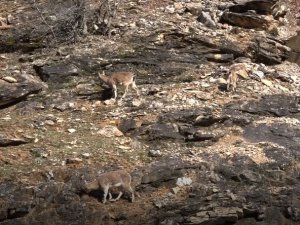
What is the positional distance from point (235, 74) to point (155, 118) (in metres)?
2.67

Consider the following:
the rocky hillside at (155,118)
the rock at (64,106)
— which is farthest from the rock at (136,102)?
the rock at (64,106)

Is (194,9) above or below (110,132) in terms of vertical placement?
above

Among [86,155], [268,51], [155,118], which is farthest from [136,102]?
[268,51]

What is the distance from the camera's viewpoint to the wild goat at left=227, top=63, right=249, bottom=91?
13.4 meters

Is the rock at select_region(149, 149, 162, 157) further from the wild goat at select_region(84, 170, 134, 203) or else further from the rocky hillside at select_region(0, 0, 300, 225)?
the wild goat at select_region(84, 170, 134, 203)

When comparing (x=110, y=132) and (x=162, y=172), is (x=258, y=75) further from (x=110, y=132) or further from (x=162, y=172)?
(x=162, y=172)

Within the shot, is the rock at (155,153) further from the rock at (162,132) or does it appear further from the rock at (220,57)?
the rock at (220,57)

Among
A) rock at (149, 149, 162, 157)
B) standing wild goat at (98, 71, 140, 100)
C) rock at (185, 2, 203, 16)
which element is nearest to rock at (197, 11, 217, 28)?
rock at (185, 2, 203, 16)

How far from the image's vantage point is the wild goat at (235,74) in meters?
13.4

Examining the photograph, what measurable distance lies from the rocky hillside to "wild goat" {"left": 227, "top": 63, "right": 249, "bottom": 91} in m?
0.07

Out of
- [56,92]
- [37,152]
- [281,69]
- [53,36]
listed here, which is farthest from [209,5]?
[37,152]

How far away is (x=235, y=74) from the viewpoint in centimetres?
1375

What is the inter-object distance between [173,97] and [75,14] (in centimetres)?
415

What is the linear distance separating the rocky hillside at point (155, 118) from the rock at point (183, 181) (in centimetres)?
2
